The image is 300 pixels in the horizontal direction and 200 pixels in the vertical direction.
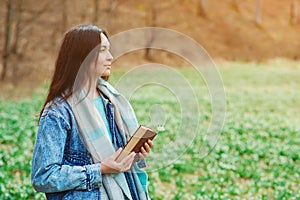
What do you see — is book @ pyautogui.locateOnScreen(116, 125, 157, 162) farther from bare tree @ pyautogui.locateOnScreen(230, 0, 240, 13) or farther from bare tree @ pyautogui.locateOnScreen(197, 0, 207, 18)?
bare tree @ pyautogui.locateOnScreen(230, 0, 240, 13)

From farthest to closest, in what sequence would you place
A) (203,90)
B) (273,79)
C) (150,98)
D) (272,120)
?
(273,79)
(203,90)
(150,98)
(272,120)

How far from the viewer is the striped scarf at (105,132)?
3.70 m

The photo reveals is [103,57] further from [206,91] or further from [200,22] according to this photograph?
[200,22]

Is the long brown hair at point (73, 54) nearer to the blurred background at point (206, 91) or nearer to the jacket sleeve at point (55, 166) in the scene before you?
the jacket sleeve at point (55, 166)

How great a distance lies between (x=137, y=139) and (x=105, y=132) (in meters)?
→ 0.22

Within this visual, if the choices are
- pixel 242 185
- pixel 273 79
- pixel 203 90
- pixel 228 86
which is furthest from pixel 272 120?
pixel 273 79

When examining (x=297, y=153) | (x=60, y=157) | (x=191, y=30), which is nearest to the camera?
(x=60, y=157)

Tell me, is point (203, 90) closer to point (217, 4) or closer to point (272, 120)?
point (272, 120)

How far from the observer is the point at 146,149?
375 cm

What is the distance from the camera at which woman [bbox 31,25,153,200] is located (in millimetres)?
3656

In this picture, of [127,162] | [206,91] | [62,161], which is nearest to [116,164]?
[127,162]

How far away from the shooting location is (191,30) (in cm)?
5947

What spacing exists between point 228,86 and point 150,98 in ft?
36.5

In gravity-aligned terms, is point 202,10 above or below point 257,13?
above
